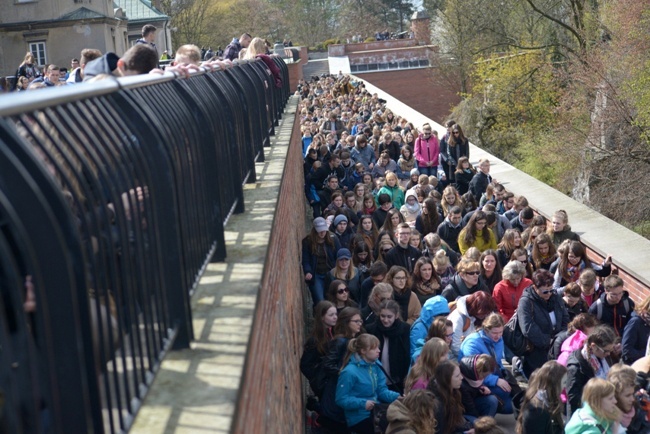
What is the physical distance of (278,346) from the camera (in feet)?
17.5

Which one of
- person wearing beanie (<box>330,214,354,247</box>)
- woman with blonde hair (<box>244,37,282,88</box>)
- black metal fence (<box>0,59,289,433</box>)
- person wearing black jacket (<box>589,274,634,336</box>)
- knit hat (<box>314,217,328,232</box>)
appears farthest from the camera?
woman with blonde hair (<box>244,37,282,88</box>)

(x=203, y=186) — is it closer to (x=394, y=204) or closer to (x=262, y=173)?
(x=262, y=173)

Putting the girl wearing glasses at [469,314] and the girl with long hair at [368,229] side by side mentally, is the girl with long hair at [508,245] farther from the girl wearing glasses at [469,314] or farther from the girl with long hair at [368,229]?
the girl wearing glasses at [469,314]

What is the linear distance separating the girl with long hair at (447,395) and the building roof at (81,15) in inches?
1744

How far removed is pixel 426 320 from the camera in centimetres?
808

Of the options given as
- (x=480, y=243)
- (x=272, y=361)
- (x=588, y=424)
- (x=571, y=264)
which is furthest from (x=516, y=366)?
(x=272, y=361)

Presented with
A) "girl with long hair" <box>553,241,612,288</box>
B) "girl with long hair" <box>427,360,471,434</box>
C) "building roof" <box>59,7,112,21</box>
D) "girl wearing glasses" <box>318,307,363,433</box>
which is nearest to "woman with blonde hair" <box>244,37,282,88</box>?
"girl with long hair" <box>553,241,612,288</box>

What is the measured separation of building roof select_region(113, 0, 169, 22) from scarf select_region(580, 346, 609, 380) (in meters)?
56.7

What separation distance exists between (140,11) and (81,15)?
14.9 meters

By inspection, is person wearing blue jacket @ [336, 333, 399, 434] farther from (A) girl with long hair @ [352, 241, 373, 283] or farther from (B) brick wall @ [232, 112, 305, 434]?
(A) girl with long hair @ [352, 241, 373, 283]

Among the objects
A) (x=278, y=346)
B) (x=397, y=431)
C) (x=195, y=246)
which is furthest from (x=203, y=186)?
(x=397, y=431)

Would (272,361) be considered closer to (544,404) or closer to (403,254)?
(544,404)

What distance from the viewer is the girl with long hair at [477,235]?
11211 millimetres

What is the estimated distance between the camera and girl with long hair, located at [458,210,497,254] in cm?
1121
